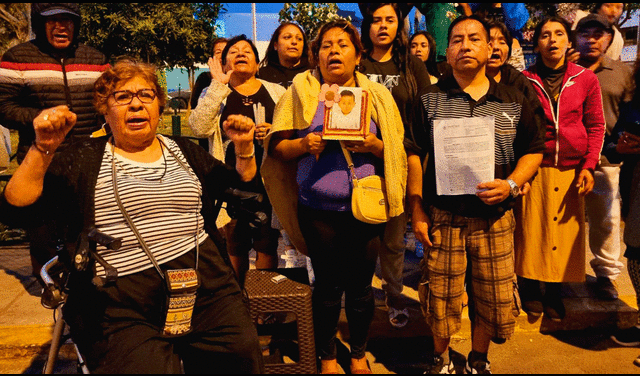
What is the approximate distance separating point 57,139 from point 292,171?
147 cm

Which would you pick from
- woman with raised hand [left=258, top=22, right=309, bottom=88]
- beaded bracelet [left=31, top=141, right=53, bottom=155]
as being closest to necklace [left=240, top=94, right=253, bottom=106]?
woman with raised hand [left=258, top=22, right=309, bottom=88]

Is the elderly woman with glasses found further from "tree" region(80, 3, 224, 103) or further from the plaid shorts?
"tree" region(80, 3, 224, 103)

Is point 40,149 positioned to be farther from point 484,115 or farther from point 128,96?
point 484,115

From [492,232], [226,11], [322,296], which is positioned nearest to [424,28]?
[492,232]

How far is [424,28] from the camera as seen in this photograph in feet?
16.9

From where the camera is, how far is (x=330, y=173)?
2945mm

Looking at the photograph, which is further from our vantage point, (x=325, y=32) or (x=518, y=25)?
(x=518, y=25)

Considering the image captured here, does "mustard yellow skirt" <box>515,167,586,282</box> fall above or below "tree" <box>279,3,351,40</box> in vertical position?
below

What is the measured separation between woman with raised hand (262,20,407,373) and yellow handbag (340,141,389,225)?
0.12ft

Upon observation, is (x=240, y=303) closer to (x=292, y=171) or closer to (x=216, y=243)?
(x=216, y=243)

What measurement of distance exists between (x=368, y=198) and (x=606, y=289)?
8.69 ft

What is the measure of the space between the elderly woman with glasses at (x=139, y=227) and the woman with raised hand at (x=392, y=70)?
4.49 feet

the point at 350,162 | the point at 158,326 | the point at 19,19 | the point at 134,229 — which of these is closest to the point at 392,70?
the point at 350,162

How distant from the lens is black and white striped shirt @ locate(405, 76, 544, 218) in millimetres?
2896
